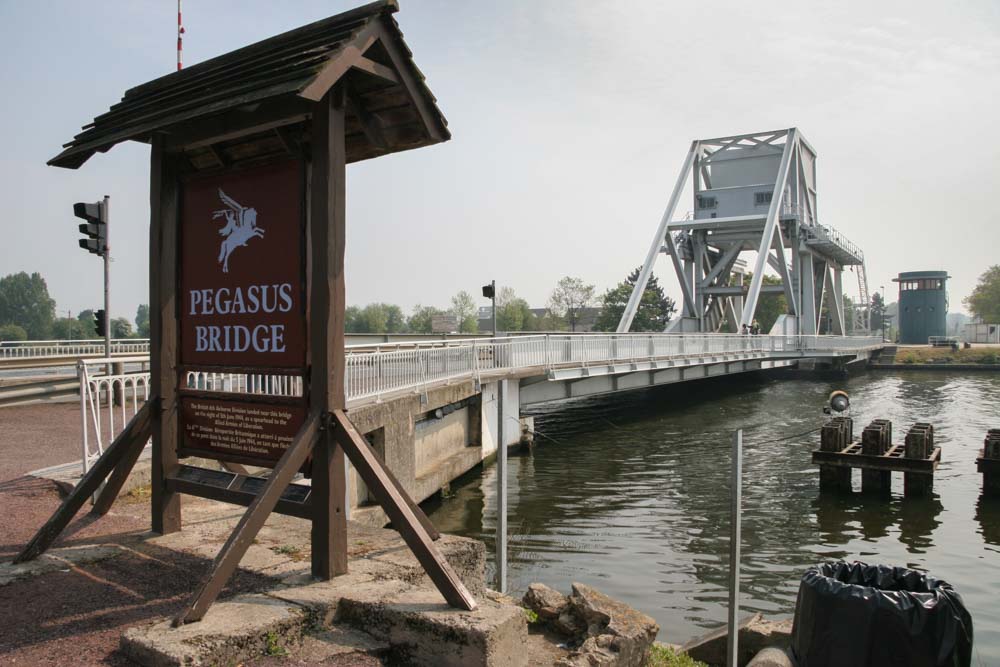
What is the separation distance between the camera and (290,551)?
500 centimetres

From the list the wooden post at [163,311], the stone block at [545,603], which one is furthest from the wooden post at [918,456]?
the wooden post at [163,311]

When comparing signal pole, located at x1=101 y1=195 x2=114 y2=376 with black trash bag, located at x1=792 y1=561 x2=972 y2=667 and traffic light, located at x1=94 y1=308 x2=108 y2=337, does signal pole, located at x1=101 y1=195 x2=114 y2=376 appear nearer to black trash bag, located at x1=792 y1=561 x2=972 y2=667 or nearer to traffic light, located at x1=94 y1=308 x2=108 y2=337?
traffic light, located at x1=94 y1=308 x2=108 y2=337

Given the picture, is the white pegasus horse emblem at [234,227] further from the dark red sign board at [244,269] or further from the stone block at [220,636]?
the stone block at [220,636]

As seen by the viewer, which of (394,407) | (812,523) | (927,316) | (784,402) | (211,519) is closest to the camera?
(211,519)

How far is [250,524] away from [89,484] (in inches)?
66.6

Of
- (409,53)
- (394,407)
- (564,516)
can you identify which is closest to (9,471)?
(394,407)

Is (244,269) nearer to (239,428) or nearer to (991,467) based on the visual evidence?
(239,428)

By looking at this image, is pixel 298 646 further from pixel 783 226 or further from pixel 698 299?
pixel 783 226

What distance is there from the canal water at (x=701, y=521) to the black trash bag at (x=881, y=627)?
3.42 meters

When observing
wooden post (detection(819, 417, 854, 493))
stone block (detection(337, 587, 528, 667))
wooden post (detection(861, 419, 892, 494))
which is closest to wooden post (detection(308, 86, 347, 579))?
stone block (detection(337, 587, 528, 667))

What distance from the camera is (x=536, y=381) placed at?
19.9 m

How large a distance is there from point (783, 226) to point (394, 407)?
4923 centimetres

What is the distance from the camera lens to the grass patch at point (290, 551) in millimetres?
4887

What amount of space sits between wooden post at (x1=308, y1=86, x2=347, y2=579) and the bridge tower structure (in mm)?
45528
